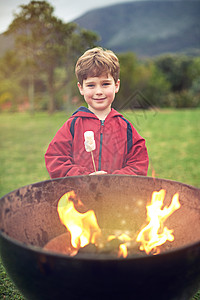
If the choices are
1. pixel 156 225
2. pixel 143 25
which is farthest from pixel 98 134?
pixel 143 25

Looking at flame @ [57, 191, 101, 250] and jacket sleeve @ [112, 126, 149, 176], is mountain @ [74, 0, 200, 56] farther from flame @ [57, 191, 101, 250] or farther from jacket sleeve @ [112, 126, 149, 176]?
flame @ [57, 191, 101, 250]

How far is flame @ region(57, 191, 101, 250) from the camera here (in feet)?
5.41

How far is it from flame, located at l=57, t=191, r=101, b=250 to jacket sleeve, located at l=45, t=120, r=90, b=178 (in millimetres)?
151

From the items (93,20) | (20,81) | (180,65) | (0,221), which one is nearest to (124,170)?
(0,221)

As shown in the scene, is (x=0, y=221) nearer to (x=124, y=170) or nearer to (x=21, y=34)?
(x=124, y=170)

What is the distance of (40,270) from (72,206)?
730mm

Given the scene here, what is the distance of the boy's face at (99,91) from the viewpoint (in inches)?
74.4

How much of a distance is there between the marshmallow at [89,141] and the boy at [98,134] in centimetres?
13

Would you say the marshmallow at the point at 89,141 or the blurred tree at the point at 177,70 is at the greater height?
the blurred tree at the point at 177,70

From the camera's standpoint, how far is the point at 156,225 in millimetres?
1732

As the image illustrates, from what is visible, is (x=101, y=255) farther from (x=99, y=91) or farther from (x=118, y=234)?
(x=99, y=91)

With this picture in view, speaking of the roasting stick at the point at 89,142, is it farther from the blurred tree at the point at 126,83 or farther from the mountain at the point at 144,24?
the mountain at the point at 144,24

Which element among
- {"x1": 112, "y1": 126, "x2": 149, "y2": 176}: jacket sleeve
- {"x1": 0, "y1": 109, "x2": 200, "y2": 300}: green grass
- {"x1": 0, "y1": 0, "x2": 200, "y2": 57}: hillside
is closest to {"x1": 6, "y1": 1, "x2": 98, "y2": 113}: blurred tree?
{"x1": 0, "y1": 0, "x2": 200, "y2": 57}: hillside

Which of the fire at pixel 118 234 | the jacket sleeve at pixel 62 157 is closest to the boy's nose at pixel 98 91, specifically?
the jacket sleeve at pixel 62 157
